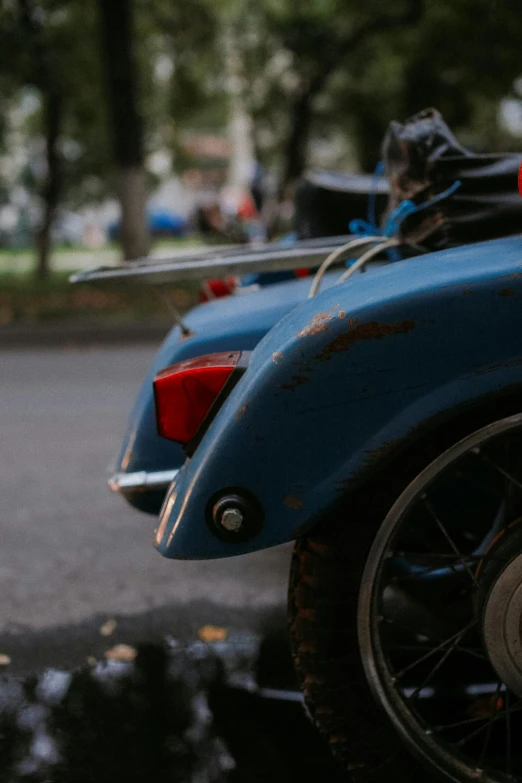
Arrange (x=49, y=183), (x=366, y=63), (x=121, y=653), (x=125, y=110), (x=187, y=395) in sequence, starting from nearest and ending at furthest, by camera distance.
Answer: (x=187, y=395)
(x=121, y=653)
(x=125, y=110)
(x=49, y=183)
(x=366, y=63)

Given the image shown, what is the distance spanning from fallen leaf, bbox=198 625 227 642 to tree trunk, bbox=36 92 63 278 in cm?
1321

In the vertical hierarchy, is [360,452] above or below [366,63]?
below

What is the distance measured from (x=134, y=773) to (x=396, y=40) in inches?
732

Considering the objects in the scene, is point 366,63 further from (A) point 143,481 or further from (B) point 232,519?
(B) point 232,519

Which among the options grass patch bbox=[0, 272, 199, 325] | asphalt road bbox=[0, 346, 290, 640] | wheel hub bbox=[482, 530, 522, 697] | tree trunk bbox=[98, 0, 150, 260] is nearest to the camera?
wheel hub bbox=[482, 530, 522, 697]

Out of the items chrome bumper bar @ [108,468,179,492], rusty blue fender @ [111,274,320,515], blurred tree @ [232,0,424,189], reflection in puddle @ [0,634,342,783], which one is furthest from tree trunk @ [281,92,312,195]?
reflection in puddle @ [0,634,342,783]

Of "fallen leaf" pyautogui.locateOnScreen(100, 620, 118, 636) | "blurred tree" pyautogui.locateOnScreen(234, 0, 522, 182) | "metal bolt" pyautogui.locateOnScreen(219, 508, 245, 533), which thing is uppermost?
"blurred tree" pyautogui.locateOnScreen(234, 0, 522, 182)

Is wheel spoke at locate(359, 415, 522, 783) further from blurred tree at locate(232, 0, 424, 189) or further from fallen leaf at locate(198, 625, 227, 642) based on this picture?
blurred tree at locate(232, 0, 424, 189)

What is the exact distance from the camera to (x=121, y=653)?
114 inches

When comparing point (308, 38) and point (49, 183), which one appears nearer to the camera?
point (49, 183)

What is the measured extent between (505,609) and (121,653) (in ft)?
4.78

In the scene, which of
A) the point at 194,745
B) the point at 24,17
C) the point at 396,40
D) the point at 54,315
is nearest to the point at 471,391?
the point at 194,745

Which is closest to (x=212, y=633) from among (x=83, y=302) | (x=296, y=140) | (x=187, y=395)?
(x=187, y=395)

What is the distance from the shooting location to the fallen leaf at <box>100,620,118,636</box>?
3.05 meters
